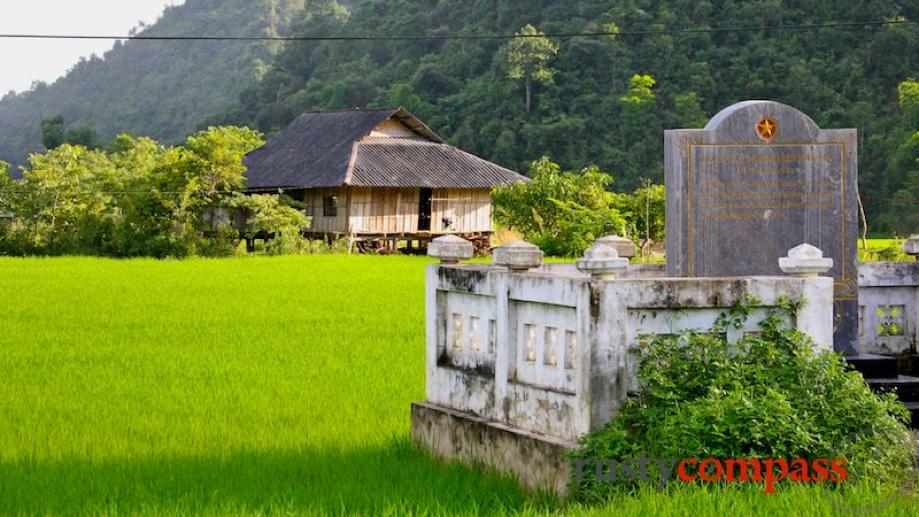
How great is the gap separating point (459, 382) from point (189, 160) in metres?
27.4

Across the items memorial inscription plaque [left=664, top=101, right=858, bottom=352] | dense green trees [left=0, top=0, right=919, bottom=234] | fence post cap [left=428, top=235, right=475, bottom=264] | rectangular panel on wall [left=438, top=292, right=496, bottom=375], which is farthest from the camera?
dense green trees [left=0, top=0, right=919, bottom=234]

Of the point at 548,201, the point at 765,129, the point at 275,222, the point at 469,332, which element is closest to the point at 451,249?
the point at 469,332

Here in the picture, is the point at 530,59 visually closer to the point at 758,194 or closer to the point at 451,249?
the point at 758,194

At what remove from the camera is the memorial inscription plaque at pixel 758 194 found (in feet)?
28.2

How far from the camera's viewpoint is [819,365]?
22.6 ft

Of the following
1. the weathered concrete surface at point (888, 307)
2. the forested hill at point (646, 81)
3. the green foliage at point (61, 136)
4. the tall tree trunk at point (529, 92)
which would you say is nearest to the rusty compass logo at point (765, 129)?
the weathered concrete surface at point (888, 307)

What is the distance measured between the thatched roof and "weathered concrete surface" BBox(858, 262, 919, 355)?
→ 28.4 meters

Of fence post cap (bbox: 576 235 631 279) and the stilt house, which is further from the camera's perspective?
the stilt house

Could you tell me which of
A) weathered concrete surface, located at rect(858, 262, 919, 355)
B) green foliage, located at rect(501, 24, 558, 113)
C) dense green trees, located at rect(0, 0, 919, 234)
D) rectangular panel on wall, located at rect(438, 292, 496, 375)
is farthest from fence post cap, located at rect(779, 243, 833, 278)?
green foliage, located at rect(501, 24, 558, 113)

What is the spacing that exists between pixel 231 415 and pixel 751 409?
191 inches

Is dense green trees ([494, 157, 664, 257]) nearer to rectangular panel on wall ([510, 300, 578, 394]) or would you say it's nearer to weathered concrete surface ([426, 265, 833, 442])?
→ weathered concrete surface ([426, 265, 833, 442])

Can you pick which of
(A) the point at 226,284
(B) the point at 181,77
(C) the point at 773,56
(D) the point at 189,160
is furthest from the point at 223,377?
(B) the point at 181,77

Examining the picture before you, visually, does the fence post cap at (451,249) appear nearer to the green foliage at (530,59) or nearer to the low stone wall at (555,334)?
the low stone wall at (555,334)

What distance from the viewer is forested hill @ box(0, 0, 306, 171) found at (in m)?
85.9
